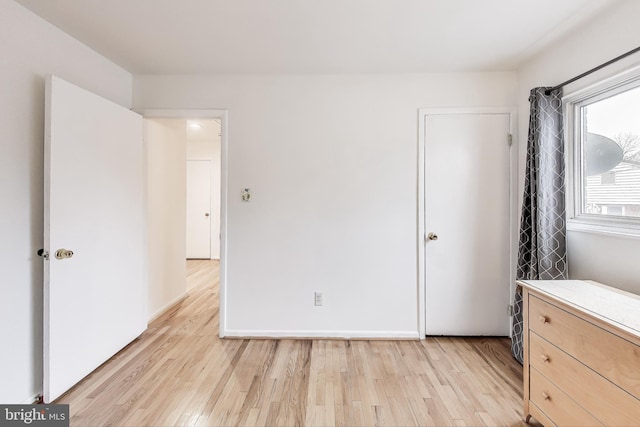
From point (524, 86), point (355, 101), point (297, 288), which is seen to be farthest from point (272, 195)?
point (524, 86)

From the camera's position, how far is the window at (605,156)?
5.45 ft

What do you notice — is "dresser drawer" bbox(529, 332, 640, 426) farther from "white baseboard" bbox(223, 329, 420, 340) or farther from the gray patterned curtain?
"white baseboard" bbox(223, 329, 420, 340)

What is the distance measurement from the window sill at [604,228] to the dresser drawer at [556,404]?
3.04 ft

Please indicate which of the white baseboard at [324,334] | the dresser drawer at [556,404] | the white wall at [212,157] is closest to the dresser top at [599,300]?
the dresser drawer at [556,404]

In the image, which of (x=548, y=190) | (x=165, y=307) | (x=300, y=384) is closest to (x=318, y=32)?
(x=548, y=190)

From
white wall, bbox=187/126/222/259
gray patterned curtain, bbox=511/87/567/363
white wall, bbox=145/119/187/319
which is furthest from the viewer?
white wall, bbox=187/126/222/259

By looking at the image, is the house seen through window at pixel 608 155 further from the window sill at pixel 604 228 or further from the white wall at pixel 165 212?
the white wall at pixel 165 212

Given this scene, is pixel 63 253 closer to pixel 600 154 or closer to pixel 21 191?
pixel 21 191

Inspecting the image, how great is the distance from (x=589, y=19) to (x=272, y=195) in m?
2.51

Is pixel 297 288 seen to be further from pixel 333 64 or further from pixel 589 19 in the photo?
pixel 589 19

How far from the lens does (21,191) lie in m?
1.72

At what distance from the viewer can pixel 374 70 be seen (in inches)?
98.1

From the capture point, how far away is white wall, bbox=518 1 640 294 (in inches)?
62.6

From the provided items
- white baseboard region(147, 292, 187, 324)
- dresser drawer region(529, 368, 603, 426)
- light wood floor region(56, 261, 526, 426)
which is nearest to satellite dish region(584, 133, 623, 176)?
dresser drawer region(529, 368, 603, 426)
